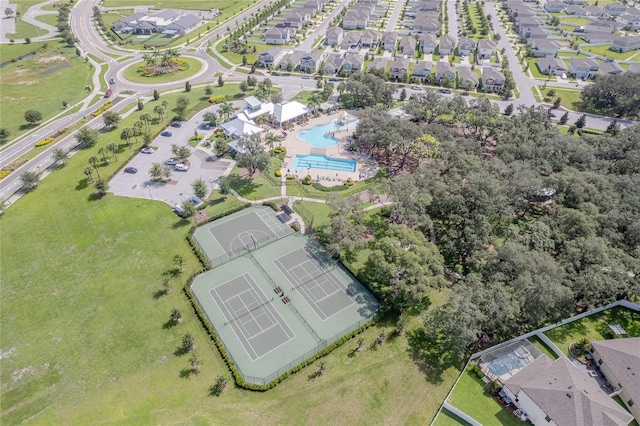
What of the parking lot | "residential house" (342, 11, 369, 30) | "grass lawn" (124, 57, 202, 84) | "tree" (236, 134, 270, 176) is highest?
"residential house" (342, 11, 369, 30)

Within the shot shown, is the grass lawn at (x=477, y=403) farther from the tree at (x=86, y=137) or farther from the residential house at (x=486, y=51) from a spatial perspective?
the residential house at (x=486, y=51)

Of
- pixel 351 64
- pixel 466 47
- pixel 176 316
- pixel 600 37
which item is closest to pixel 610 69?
pixel 600 37

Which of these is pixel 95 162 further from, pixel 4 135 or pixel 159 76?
pixel 159 76

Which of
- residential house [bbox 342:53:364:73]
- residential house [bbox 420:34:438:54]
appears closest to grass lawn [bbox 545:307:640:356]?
residential house [bbox 342:53:364:73]

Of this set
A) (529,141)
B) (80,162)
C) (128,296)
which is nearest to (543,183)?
(529,141)

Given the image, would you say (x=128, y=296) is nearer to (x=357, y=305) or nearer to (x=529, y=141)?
(x=357, y=305)

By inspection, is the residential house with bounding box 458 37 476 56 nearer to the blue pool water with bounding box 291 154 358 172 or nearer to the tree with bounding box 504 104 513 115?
the tree with bounding box 504 104 513 115
